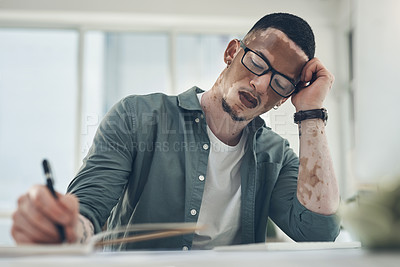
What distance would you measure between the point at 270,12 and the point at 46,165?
2.25 ft

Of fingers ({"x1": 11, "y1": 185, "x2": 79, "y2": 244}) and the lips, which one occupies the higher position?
the lips

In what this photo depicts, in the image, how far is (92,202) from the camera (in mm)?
829

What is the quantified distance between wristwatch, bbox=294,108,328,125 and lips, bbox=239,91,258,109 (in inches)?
4.2

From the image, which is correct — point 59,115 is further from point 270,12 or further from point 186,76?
point 270,12

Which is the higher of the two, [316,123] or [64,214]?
[316,123]

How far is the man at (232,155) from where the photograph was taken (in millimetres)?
945

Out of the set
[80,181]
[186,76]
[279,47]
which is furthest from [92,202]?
[279,47]

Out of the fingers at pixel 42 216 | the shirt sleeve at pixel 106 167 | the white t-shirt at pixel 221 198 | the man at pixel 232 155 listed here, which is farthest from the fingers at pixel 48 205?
the white t-shirt at pixel 221 198

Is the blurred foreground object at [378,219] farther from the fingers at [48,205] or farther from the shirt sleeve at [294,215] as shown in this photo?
the fingers at [48,205]

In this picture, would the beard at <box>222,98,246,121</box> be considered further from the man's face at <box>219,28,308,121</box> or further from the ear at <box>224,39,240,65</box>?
the ear at <box>224,39,240,65</box>

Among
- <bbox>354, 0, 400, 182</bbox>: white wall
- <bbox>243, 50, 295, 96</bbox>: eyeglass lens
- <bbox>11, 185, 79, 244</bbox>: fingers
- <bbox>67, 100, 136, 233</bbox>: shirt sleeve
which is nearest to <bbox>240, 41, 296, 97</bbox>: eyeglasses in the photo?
<bbox>243, 50, 295, 96</bbox>: eyeglass lens

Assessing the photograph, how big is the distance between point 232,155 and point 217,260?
528 mm

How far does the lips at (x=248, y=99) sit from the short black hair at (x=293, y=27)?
16 centimetres

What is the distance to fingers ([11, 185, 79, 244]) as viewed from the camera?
57 centimetres
